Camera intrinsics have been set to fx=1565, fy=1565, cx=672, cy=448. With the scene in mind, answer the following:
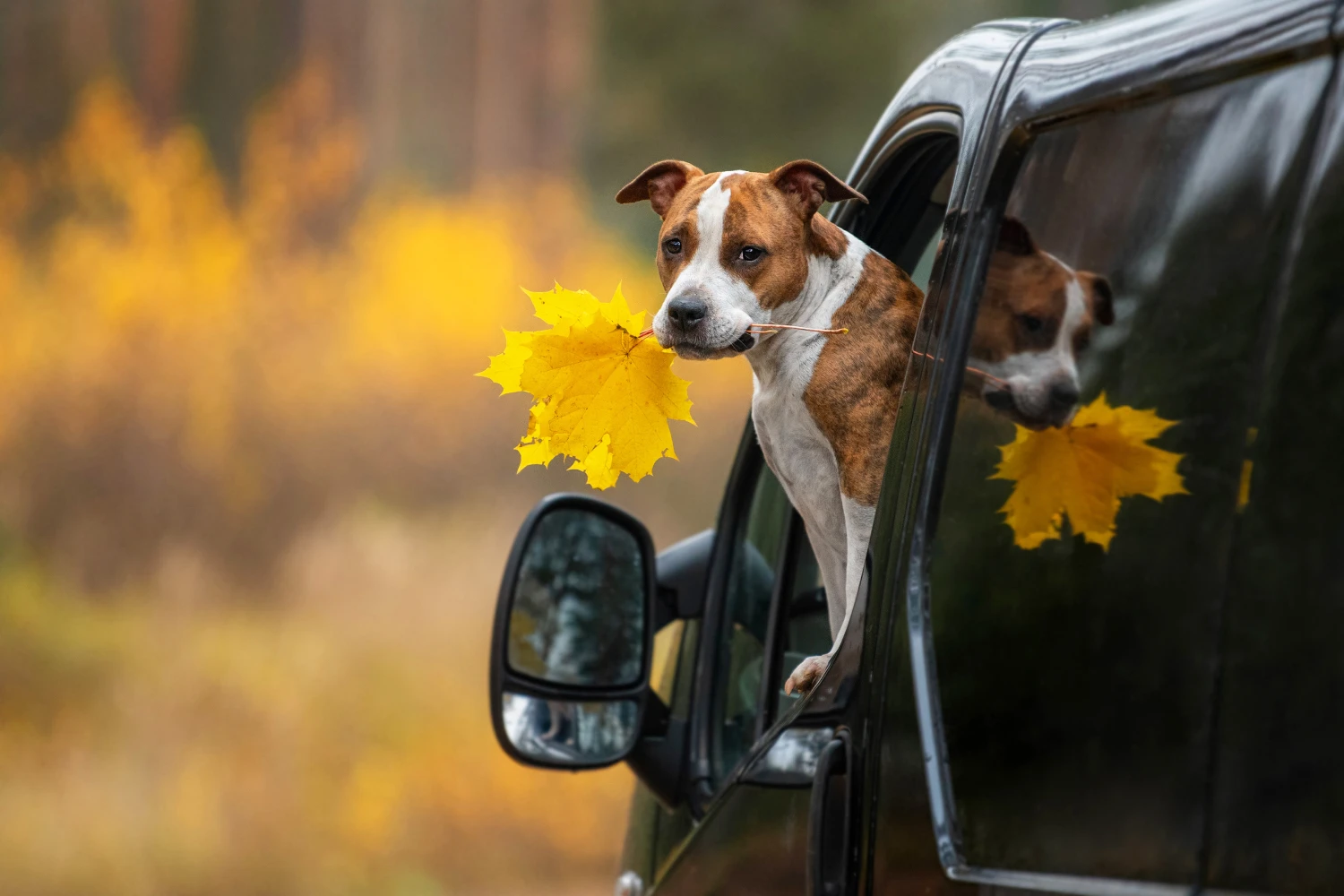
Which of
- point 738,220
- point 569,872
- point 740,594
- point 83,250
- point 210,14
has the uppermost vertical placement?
point 210,14

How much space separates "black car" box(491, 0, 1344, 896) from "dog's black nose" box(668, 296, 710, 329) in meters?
0.22

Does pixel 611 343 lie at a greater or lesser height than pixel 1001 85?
lesser

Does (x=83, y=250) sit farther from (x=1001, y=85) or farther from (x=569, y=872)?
(x=1001, y=85)

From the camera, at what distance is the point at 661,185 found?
1802mm

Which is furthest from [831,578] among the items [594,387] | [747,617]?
[747,617]

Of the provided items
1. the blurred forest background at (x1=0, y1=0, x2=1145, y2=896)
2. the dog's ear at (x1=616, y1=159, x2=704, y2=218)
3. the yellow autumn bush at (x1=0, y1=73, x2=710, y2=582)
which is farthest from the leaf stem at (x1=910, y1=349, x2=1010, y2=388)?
the blurred forest background at (x1=0, y1=0, x2=1145, y2=896)

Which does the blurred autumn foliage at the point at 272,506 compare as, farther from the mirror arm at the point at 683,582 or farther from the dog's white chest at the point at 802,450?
the dog's white chest at the point at 802,450

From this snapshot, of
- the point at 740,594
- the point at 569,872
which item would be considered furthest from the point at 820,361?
the point at 569,872

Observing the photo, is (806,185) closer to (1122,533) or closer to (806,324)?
(806,324)

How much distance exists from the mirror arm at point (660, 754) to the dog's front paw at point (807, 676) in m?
0.69

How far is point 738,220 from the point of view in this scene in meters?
1.61

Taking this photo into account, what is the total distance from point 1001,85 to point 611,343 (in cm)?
46

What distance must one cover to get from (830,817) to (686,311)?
505 mm

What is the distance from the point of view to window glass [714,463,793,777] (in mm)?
2213
